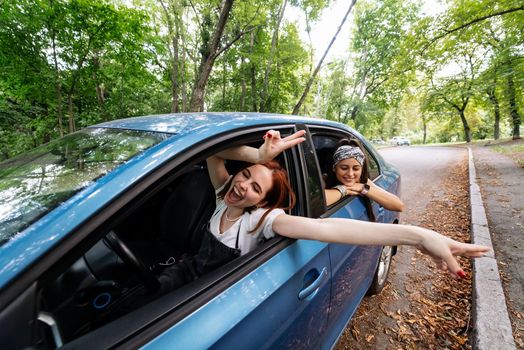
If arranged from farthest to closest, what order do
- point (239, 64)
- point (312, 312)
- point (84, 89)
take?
1. point (239, 64)
2. point (84, 89)
3. point (312, 312)

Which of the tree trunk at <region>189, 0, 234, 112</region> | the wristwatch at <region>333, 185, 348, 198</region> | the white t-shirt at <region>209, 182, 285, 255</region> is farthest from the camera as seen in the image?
the tree trunk at <region>189, 0, 234, 112</region>

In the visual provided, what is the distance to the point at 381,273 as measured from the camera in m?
2.65

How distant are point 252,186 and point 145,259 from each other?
3.74ft

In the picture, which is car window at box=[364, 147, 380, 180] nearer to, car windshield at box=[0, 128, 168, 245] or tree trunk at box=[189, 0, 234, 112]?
car windshield at box=[0, 128, 168, 245]

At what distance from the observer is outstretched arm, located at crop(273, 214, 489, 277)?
1.03 metres

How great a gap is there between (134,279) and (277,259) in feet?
3.16

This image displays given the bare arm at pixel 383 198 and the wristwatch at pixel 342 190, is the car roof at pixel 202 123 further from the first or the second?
the bare arm at pixel 383 198

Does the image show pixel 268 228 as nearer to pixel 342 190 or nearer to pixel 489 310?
pixel 342 190

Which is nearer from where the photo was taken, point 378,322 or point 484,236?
point 378,322

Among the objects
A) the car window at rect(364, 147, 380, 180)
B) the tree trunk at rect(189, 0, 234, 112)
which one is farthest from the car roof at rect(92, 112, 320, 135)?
the tree trunk at rect(189, 0, 234, 112)

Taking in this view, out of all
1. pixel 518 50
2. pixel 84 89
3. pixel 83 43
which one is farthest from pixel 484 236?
pixel 84 89

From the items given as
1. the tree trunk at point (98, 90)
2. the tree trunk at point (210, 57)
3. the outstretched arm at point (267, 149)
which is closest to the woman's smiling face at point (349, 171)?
the outstretched arm at point (267, 149)

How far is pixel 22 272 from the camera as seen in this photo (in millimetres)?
601

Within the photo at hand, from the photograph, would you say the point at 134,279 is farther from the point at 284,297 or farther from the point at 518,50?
the point at 518,50
